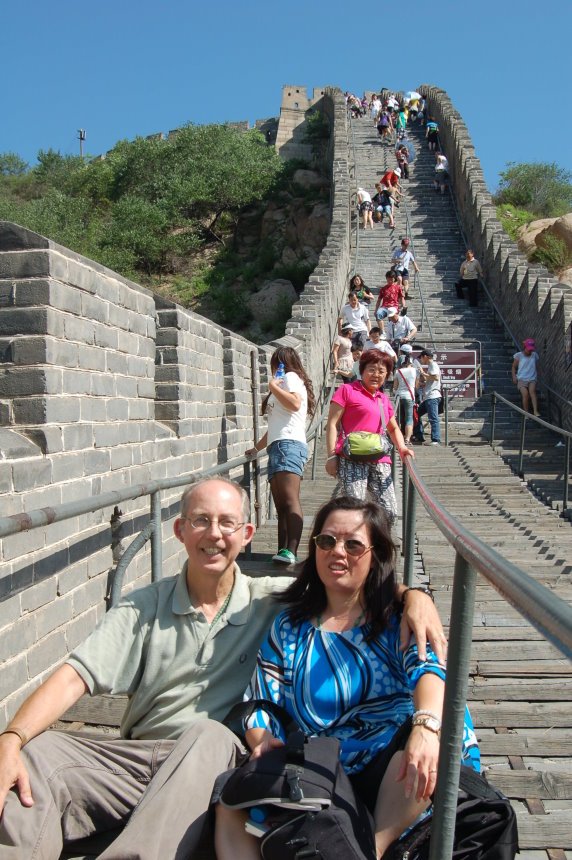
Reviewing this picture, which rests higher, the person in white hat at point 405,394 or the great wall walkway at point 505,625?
the person in white hat at point 405,394

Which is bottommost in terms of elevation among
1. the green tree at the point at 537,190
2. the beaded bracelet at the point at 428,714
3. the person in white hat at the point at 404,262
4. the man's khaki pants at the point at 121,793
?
the man's khaki pants at the point at 121,793

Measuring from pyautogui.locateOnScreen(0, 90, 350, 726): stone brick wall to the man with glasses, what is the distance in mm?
1063

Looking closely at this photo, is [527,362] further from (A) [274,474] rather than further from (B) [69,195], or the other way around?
(B) [69,195]

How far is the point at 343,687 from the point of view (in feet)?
9.46

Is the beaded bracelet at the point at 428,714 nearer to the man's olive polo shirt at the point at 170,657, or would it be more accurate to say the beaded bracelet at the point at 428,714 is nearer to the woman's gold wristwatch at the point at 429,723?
the woman's gold wristwatch at the point at 429,723

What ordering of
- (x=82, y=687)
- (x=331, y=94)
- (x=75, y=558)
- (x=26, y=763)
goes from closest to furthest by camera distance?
Answer: (x=26, y=763) → (x=82, y=687) → (x=75, y=558) → (x=331, y=94)

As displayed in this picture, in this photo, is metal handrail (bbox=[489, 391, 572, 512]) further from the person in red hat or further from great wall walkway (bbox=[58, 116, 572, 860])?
the person in red hat

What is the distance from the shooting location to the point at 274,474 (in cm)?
689

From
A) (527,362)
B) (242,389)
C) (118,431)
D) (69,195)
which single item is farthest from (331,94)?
(118,431)

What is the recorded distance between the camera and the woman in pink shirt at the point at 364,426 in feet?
21.4

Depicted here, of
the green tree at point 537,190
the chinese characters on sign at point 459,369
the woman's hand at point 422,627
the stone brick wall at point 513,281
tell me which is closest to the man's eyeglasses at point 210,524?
the woman's hand at point 422,627

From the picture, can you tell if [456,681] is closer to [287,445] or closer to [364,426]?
[364,426]

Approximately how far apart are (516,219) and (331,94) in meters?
10.7

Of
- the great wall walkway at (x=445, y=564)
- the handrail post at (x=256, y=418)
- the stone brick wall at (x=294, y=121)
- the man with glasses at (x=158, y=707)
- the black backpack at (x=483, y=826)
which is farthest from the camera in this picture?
the stone brick wall at (x=294, y=121)
